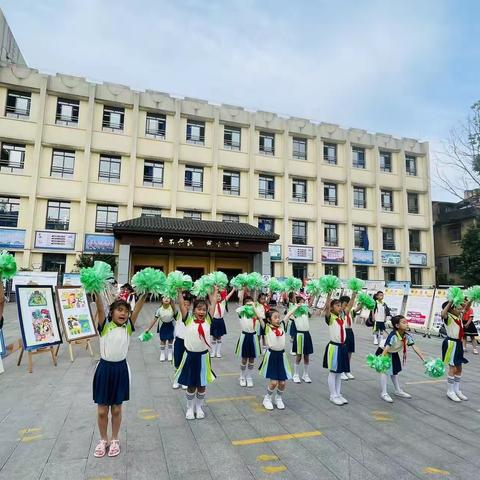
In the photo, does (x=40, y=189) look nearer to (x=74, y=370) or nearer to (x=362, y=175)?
(x=74, y=370)

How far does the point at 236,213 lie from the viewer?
2859cm

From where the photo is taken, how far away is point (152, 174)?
27.2 meters

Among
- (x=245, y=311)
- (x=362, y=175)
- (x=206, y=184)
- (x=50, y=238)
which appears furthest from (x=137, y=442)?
(x=362, y=175)

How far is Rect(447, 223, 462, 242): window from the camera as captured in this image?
34.6 m

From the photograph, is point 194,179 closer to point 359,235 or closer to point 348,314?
point 359,235

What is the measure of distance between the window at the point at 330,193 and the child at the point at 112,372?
95.7 feet

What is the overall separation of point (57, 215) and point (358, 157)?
1085 inches

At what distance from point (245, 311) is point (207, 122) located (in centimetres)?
2546

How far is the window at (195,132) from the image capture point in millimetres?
28594

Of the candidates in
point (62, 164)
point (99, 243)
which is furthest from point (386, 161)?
point (62, 164)

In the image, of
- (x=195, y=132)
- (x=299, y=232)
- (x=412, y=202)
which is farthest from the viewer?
(x=412, y=202)

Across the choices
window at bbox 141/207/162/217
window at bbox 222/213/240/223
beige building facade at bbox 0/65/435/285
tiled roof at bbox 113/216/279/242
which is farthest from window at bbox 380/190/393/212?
window at bbox 141/207/162/217

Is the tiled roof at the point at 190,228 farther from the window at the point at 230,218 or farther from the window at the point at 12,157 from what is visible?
the window at the point at 12,157

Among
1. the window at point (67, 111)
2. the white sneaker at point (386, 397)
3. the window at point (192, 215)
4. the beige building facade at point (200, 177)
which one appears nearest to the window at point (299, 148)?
the beige building facade at point (200, 177)
